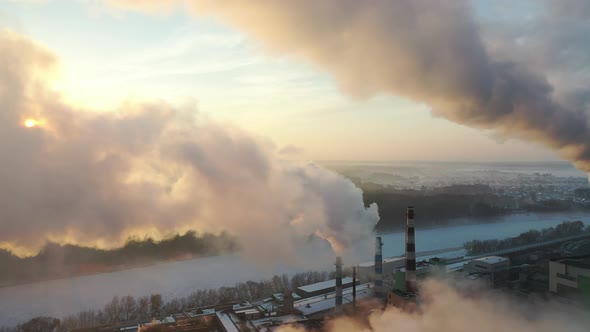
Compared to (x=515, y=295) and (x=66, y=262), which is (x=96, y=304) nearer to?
(x=66, y=262)

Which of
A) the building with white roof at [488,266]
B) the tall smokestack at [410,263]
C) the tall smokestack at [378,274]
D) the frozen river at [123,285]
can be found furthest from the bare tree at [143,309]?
the building with white roof at [488,266]

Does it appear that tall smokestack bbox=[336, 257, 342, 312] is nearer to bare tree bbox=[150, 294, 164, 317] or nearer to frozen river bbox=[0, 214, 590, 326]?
frozen river bbox=[0, 214, 590, 326]

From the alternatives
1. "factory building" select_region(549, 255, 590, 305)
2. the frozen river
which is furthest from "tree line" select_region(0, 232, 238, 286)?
"factory building" select_region(549, 255, 590, 305)

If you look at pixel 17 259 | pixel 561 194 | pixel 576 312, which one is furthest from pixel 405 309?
pixel 561 194

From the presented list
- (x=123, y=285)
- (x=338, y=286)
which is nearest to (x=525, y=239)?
(x=338, y=286)

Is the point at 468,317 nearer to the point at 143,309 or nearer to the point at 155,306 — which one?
the point at 155,306

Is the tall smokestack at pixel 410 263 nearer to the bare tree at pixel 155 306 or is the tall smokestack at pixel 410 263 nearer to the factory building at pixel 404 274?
the factory building at pixel 404 274
